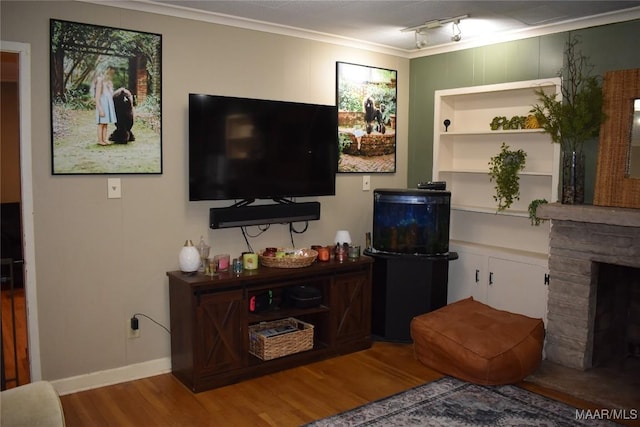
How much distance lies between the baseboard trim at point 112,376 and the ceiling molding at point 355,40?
2259 millimetres

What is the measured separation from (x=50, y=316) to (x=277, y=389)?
4.69 ft

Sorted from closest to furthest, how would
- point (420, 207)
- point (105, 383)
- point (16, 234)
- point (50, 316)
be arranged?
point (50, 316), point (105, 383), point (420, 207), point (16, 234)

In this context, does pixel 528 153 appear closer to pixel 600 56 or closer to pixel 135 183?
pixel 600 56

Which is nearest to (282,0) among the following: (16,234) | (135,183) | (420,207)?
(135,183)

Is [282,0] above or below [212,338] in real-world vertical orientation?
above

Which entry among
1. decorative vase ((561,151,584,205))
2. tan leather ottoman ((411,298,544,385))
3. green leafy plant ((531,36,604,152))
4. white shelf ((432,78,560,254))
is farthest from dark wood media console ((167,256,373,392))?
green leafy plant ((531,36,604,152))

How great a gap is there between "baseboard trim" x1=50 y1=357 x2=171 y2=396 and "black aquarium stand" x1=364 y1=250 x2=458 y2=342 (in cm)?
165

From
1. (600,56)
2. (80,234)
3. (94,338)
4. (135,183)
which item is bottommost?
(94,338)

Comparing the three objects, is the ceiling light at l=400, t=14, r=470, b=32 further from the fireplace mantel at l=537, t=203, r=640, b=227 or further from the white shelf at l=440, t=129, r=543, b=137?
the fireplace mantel at l=537, t=203, r=640, b=227

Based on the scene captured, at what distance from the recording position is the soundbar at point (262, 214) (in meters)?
3.78

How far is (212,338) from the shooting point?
11.3 ft

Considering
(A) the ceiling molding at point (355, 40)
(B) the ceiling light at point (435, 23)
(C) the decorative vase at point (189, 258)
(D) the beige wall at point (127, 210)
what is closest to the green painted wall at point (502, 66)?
(A) the ceiling molding at point (355, 40)

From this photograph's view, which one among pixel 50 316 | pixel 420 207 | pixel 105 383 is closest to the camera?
pixel 50 316

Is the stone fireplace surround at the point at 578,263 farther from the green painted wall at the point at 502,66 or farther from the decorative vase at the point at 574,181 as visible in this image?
the green painted wall at the point at 502,66
